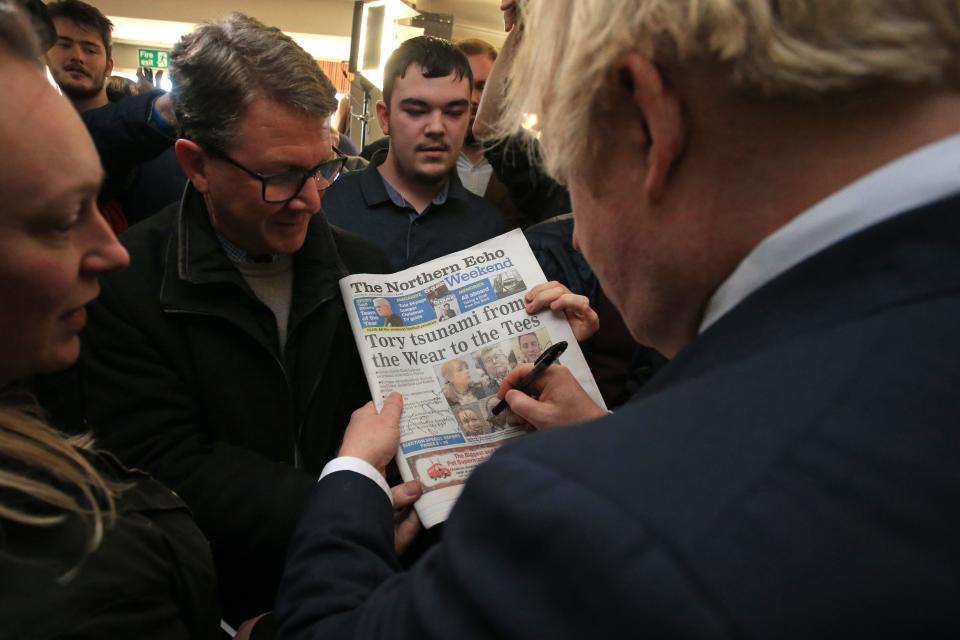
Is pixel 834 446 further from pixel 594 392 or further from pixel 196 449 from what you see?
pixel 196 449

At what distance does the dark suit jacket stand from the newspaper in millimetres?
722

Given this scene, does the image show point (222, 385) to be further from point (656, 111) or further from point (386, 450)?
point (656, 111)

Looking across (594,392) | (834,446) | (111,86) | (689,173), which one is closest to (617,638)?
(834,446)

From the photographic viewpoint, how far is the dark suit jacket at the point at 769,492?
1.38 feet

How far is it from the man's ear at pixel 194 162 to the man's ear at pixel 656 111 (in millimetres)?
1117

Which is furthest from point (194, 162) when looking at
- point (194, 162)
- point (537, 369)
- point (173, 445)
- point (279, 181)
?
point (537, 369)

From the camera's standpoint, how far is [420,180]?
285 cm

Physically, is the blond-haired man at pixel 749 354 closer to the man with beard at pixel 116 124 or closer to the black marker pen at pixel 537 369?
the black marker pen at pixel 537 369

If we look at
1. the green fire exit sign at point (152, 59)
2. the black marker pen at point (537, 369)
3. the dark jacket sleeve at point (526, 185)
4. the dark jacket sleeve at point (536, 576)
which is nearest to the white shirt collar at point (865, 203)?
the dark jacket sleeve at point (536, 576)

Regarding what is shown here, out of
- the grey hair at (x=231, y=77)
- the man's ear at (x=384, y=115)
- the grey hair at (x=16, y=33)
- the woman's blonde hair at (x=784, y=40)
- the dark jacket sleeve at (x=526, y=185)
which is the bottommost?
the dark jacket sleeve at (x=526, y=185)

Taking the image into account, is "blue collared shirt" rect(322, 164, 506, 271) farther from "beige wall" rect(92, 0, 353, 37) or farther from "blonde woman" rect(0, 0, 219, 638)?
"beige wall" rect(92, 0, 353, 37)

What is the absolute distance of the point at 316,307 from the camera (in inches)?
A: 57.5


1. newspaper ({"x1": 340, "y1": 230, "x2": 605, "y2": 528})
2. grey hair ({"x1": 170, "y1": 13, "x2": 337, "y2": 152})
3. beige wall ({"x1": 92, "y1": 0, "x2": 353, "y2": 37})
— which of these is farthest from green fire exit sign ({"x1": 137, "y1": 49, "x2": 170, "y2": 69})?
newspaper ({"x1": 340, "y1": 230, "x2": 605, "y2": 528})

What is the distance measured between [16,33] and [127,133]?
57.6 inches
